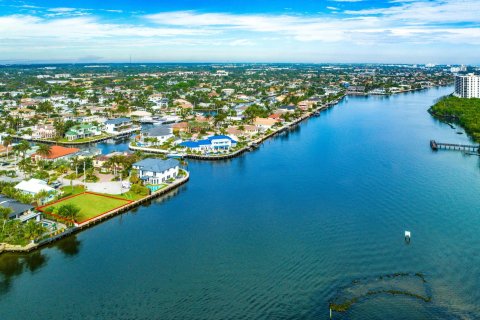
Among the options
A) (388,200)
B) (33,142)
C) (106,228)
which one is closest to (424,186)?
(388,200)

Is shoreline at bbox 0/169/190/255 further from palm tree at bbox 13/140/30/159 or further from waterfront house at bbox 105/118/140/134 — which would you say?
waterfront house at bbox 105/118/140/134

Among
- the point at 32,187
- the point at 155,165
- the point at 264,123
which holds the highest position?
the point at 264,123

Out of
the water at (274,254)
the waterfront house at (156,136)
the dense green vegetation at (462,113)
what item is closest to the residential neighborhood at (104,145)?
the waterfront house at (156,136)

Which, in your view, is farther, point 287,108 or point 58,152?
point 287,108

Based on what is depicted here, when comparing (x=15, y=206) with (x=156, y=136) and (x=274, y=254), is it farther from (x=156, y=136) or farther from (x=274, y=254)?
(x=156, y=136)

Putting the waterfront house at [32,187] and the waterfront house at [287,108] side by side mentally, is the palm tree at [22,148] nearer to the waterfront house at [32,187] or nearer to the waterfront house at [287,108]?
the waterfront house at [32,187]

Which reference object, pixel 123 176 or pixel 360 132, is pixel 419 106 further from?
pixel 123 176

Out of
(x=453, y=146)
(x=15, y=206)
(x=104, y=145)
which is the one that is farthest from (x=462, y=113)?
(x=15, y=206)

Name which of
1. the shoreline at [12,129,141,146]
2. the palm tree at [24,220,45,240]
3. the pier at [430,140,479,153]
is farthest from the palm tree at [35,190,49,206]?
the pier at [430,140,479,153]
